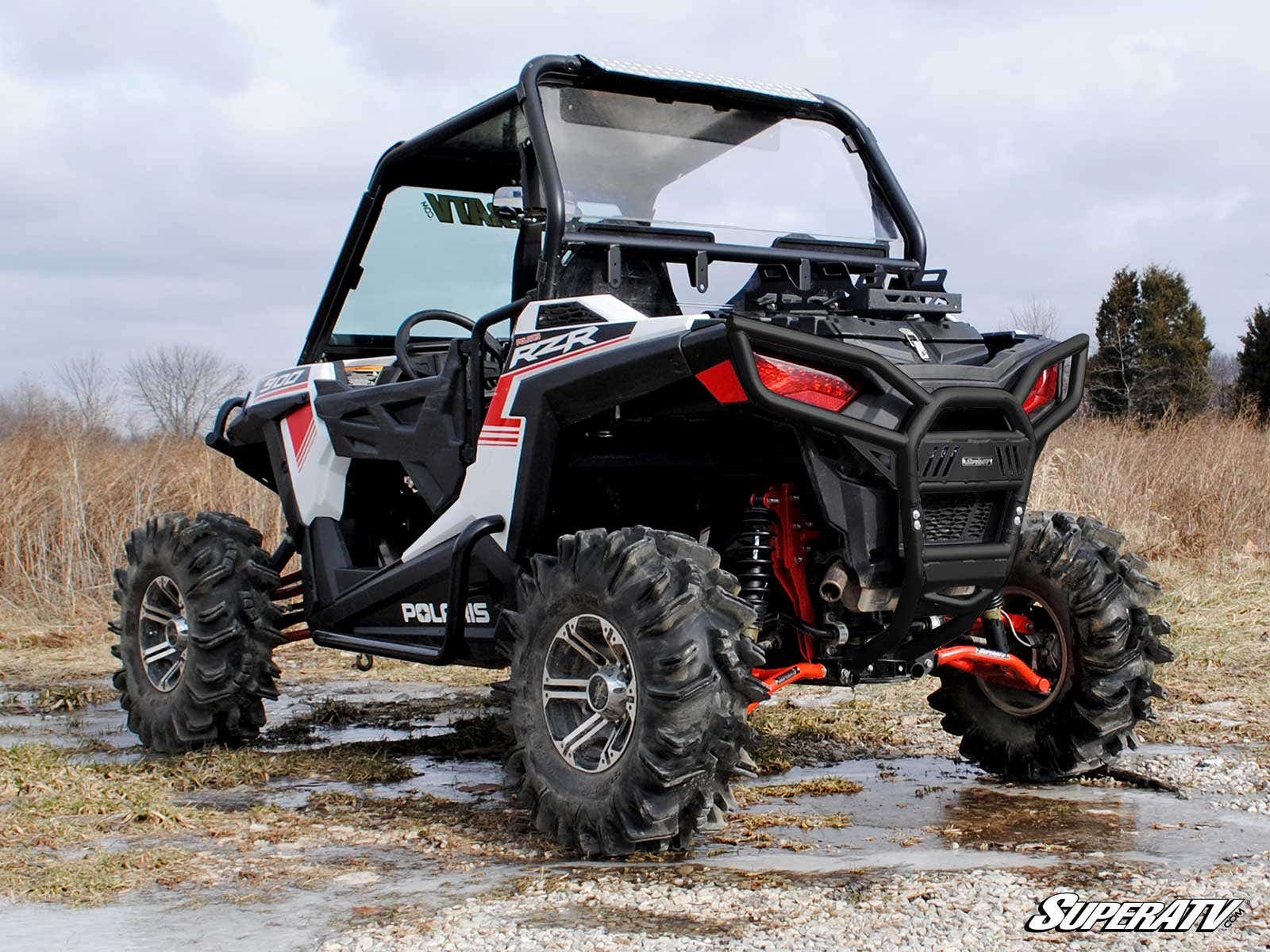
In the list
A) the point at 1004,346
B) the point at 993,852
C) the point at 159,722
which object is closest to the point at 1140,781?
the point at 993,852

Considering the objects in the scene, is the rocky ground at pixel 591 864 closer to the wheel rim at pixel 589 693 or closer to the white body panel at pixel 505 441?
the wheel rim at pixel 589 693

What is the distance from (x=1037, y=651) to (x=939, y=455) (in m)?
1.48

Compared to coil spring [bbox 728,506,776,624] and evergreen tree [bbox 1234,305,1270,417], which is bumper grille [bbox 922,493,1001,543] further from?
→ evergreen tree [bbox 1234,305,1270,417]

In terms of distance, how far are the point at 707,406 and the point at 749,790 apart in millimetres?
1589

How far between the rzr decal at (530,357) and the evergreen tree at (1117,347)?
3023cm

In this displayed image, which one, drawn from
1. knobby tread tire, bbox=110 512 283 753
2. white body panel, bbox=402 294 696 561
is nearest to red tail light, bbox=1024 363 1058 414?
white body panel, bbox=402 294 696 561

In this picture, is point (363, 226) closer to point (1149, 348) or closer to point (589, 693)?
point (589, 693)

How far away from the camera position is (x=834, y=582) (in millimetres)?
4633

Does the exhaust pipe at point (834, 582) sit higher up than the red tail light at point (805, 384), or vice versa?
the red tail light at point (805, 384)

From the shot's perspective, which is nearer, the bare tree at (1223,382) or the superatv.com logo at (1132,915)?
the superatv.com logo at (1132,915)

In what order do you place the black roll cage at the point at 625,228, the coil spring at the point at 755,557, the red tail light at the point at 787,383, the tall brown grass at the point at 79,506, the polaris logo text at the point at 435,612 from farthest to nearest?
the tall brown grass at the point at 79,506 < the polaris logo text at the point at 435,612 < the black roll cage at the point at 625,228 < the coil spring at the point at 755,557 < the red tail light at the point at 787,383

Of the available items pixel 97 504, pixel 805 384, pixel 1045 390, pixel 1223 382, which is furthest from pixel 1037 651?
pixel 1223 382

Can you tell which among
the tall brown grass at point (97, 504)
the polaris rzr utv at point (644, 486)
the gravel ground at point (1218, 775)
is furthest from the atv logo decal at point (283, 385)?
the tall brown grass at point (97, 504)

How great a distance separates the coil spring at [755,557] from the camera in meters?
4.80
